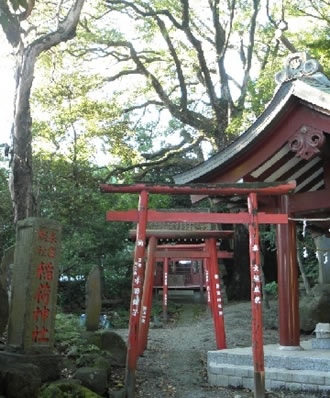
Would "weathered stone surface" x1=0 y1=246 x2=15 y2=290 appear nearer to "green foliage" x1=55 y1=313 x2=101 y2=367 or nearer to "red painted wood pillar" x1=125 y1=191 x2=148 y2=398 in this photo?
"green foliage" x1=55 y1=313 x2=101 y2=367

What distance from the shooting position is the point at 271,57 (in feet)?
73.2

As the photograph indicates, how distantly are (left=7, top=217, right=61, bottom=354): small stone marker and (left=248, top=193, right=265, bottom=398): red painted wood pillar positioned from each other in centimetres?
300

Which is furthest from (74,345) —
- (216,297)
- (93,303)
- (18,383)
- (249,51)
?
(249,51)

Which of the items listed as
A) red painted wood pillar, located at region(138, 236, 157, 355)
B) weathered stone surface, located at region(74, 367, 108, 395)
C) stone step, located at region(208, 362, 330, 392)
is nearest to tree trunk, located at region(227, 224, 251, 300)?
red painted wood pillar, located at region(138, 236, 157, 355)

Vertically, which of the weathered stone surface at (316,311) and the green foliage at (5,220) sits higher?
the green foliage at (5,220)

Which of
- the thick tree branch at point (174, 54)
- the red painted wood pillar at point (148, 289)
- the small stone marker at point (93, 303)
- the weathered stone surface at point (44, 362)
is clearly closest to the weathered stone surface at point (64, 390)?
the weathered stone surface at point (44, 362)

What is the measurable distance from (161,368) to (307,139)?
536 centimetres

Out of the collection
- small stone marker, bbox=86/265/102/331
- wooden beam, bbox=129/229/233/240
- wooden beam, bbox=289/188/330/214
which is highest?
wooden beam, bbox=289/188/330/214

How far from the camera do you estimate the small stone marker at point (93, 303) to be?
1127 cm

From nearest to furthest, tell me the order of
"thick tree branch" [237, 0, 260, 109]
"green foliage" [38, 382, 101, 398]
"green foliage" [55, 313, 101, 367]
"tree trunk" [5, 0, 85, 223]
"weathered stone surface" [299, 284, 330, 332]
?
"green foliage" [38, 382, 101, 398] < "green foliage" [55, 313, 101, 367] < "tree trunk" [5, 0, 85, 223] < "weathered stone surface" [299, 284, 330, 332] < "thick tree branch" [237, 0, 260, 109]

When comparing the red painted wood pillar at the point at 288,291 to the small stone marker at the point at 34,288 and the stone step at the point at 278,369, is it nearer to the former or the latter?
the stone step at the point at 278,369

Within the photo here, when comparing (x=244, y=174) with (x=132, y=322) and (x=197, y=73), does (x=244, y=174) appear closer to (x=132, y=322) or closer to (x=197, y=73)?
(x=132, y=322)

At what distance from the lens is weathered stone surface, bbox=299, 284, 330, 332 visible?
14273mm

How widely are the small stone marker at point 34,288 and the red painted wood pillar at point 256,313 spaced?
9.86 ft
